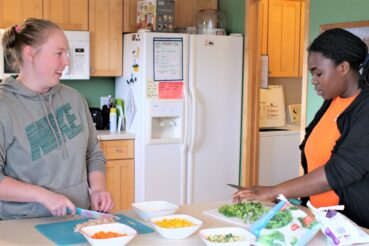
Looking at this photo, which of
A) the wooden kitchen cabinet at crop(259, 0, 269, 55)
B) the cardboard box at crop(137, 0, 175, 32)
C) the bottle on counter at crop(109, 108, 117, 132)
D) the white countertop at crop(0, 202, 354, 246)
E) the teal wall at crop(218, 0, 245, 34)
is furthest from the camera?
the wooden kitchen cabinet at crop(259, 0, 269, 55)

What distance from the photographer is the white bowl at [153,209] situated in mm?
2043

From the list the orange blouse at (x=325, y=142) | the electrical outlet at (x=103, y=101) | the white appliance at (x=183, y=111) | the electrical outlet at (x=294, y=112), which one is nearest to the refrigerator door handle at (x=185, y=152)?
the white appliance at (x=183, y=111)

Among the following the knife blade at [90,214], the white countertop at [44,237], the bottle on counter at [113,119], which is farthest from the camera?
the bottle on counter at [113,119]

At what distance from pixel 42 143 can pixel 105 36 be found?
2492 mm

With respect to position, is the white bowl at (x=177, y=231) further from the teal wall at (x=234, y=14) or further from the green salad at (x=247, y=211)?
the teal wall at (x=234, y=14)

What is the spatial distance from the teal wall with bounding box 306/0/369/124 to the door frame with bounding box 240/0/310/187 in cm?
72

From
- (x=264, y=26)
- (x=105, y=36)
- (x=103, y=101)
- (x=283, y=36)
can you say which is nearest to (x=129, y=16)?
(x=105, y=36)

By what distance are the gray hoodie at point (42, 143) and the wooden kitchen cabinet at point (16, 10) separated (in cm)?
Answer: 210

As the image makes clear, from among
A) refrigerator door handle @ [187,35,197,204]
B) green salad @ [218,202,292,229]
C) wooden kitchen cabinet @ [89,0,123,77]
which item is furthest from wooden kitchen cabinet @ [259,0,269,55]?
green salad @ [218,202,292,229]

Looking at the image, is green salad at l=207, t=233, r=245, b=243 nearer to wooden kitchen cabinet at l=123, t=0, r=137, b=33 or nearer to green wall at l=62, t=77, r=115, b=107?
wooden kitchen cabinet at l=123, t=0, r=137, b=33

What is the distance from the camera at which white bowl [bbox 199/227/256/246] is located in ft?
5.62

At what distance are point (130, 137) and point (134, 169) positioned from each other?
260 millimetres

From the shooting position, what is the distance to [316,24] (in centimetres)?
382

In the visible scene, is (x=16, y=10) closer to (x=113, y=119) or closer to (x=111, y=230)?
(x=113, y=119)
